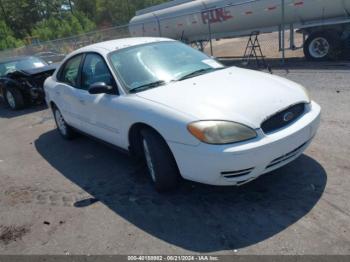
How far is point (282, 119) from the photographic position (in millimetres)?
3502

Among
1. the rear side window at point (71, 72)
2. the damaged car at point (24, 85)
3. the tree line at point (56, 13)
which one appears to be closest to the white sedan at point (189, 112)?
the rear side window at point (71, 72)

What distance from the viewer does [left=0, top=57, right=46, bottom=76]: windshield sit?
10598 millimetres

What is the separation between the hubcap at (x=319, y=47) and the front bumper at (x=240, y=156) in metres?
8.97

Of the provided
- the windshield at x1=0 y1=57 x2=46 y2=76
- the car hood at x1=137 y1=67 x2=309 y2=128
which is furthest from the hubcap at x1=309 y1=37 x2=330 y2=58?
the windshield at x1=0 y1=57 x2=46 y2=76

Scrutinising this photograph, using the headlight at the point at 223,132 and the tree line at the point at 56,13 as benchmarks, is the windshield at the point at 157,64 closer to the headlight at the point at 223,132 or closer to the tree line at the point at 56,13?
the headlight at the point at 223,132

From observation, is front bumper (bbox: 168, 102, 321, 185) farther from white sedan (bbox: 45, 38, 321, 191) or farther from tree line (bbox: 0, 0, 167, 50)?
tree line (bbox: 0, 0, 167, 50)

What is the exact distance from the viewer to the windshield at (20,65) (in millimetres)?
10598

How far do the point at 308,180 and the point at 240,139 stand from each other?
112cm

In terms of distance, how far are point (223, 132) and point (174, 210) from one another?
3.20 ft

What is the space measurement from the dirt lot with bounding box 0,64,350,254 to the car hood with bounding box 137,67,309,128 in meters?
0.85

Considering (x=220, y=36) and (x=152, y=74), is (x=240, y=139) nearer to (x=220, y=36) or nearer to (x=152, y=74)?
(x=152, y=74)

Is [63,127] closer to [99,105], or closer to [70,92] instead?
[70,92]

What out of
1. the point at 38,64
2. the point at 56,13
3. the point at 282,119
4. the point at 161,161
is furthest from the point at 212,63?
the point at 56,13

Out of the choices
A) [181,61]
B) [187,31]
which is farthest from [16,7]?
[181,61]
